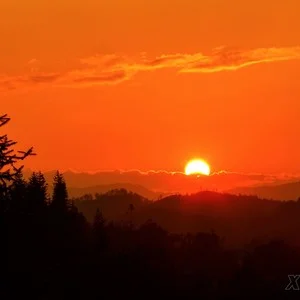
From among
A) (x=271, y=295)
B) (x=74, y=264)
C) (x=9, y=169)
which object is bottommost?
(x=271, y=295)

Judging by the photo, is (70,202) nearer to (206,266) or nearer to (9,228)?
(206,266)

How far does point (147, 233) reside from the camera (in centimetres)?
17675

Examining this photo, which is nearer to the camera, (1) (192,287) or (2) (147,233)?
(1) (192,287)

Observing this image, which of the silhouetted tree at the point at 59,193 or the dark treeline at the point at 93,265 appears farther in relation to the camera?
the silhouetted tree at the point at 59,193

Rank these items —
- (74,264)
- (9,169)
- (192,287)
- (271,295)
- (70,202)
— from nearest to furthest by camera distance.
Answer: (9,169)
(74,264)
(192,287)
(271,295)
(70,202)

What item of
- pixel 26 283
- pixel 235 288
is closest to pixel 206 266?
pixel 235 288

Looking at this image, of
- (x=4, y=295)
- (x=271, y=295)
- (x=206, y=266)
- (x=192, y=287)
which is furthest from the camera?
(x=206, y=266)

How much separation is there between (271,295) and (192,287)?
13.8 metres

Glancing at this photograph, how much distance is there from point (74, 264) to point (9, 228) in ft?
123

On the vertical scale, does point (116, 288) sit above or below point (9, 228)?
below

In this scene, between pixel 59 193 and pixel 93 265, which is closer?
pixel 93 265

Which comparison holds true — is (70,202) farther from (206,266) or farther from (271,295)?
(271,295)

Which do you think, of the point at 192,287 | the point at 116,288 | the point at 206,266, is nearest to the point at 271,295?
the point at 192,287

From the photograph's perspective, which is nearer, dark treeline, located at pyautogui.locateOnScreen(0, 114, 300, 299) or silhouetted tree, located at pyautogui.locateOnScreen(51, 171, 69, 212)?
dark treeline, located at pyautogui.locateOnScreen(0, 114, 300, 299)
